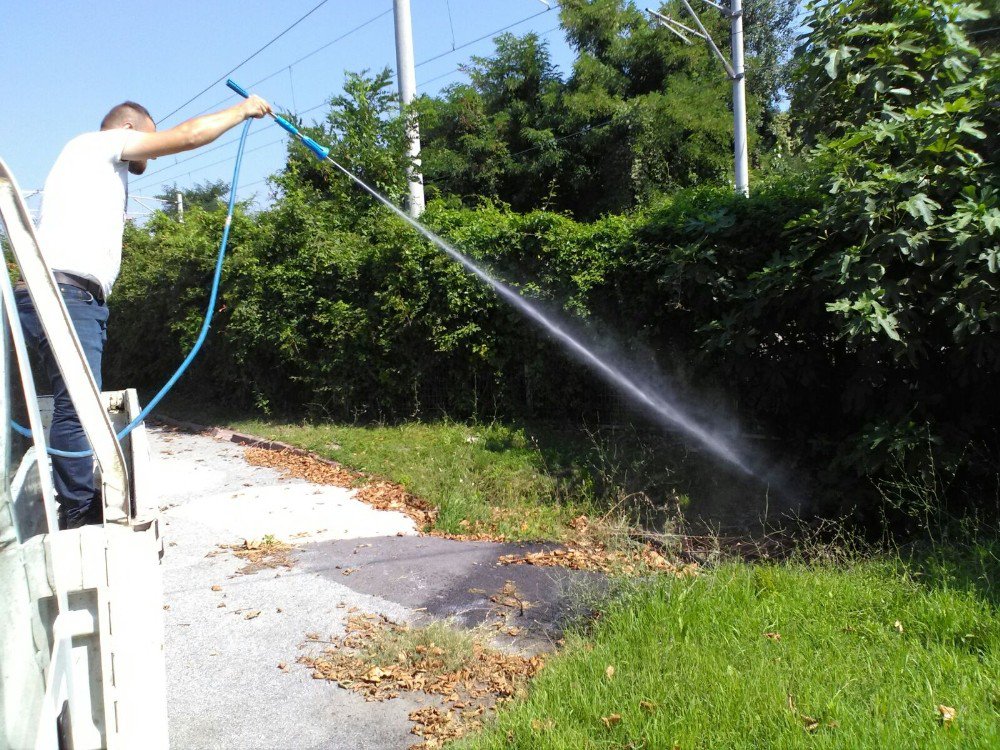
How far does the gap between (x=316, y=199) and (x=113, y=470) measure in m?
10.8

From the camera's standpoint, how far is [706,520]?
23.6ft

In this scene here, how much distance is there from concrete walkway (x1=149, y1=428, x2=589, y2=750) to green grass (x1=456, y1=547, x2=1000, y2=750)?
691 mm

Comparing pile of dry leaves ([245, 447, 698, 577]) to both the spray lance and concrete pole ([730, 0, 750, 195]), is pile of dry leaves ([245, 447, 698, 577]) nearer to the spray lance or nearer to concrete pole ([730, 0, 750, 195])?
the spray lance

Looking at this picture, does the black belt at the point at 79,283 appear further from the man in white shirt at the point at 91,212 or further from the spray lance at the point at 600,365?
the spray lance at the point at 600,365

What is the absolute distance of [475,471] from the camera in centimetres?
870

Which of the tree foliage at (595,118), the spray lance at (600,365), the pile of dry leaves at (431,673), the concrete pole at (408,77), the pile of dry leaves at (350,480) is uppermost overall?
the tree foliage at (595,118)

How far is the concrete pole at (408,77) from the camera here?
12648 mm

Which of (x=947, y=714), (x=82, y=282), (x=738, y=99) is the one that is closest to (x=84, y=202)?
(x=82, y=282)

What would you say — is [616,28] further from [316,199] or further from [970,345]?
[970,345]

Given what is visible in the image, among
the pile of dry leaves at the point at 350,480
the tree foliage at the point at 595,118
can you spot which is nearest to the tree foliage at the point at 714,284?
the pile of dry leaves at the point at 350,480

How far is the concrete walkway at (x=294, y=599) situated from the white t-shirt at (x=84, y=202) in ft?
7.64

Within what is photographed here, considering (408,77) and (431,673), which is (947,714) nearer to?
(431,673)

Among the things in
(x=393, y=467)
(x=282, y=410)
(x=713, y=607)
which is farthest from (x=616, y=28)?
(x=713, y=607)

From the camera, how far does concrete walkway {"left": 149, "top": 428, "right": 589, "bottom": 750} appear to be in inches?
163
